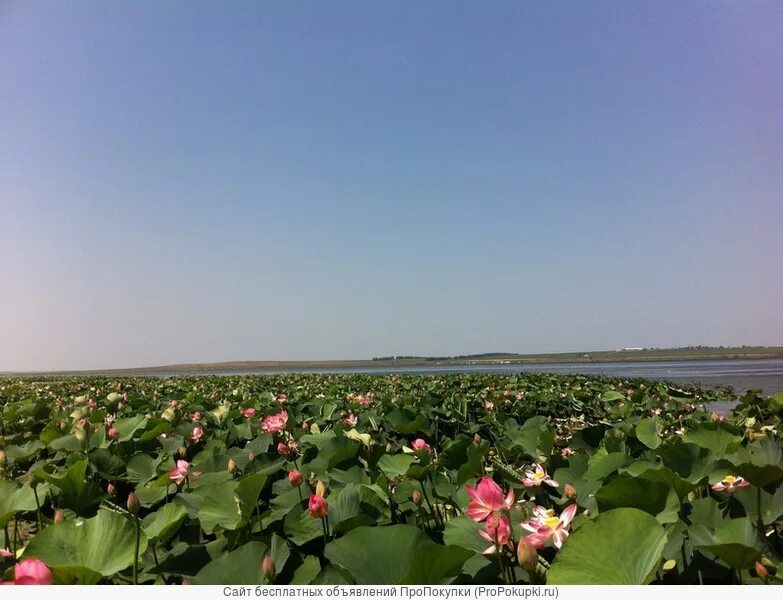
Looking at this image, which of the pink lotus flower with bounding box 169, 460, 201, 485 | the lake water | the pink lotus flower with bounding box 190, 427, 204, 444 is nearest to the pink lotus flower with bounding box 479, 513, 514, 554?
the pink lotus flower with bounding box 169, 460, 201, 485

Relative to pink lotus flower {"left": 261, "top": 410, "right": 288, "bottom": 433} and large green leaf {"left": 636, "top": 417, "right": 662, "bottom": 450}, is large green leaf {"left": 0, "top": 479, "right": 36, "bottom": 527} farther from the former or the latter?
large green leaf {"left": 636, "top": 417, "right": 662, "bottom": 450}

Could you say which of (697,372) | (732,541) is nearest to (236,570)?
(732,541)

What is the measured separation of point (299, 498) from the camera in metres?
1.72

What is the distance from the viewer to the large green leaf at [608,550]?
3.41 feet

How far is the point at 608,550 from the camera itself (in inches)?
41.2

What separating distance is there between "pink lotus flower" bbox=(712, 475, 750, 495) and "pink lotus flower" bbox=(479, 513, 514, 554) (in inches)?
34.7

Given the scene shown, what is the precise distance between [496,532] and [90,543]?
93 cm

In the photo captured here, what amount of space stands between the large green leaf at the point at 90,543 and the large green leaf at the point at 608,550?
939mm

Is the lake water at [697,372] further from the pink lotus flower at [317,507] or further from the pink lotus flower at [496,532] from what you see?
the pink lotus flower at [317,507]

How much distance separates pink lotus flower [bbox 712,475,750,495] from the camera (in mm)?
1627

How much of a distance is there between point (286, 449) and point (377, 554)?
1.40 meters

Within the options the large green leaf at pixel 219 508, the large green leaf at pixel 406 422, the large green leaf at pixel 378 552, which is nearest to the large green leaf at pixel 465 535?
the large green leaf at pixel 378 552
